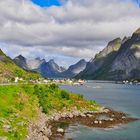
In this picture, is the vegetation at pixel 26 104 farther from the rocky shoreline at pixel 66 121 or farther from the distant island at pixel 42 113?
the rocky shoreline at pixel 66 121

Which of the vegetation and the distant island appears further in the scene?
the distant island

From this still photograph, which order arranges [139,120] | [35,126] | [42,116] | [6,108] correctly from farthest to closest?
[139,120], [42,116], [6,108], [35,126]

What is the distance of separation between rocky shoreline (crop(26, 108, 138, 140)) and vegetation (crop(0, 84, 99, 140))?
2432 mm

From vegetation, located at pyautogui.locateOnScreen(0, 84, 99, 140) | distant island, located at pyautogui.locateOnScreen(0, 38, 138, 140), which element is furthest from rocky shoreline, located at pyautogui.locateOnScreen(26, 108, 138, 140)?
vegetation, located at pyautogui.locateOnScreen(0, 84, 99, 140)

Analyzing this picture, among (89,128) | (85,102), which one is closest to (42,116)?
(89,128)

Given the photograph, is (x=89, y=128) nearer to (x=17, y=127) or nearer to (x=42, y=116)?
(x=42, y=116)

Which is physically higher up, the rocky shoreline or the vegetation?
the vegetation

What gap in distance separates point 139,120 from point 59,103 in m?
28.8

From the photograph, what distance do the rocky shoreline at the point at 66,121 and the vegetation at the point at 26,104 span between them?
2.43m

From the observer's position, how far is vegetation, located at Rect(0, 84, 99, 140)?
77838 millimetres

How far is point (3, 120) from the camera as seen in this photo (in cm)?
8075

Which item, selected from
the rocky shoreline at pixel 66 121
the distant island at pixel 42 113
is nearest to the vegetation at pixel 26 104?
the distant island at pixel 42 113

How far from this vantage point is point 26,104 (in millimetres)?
109250

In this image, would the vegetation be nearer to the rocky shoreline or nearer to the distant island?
the distant island
